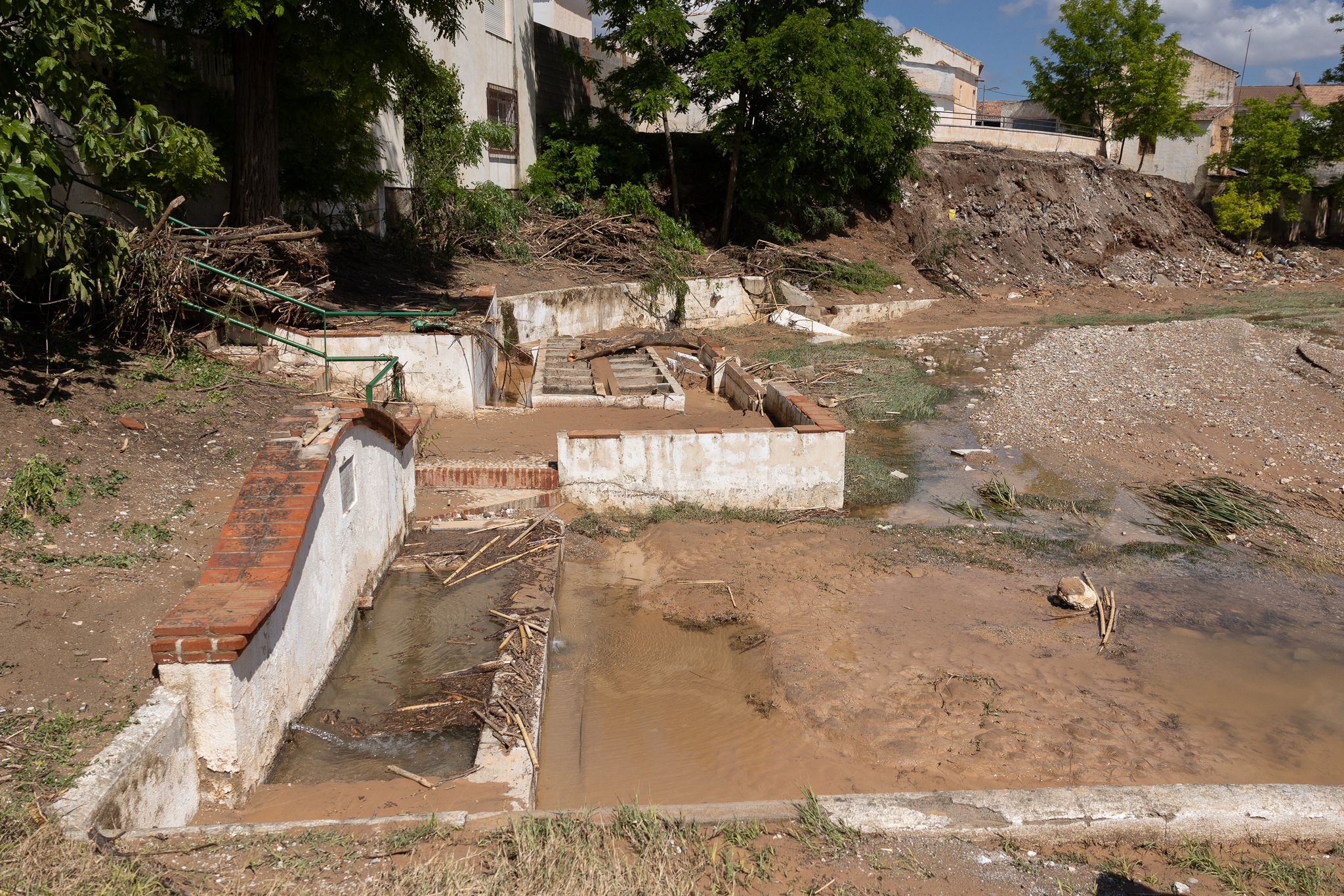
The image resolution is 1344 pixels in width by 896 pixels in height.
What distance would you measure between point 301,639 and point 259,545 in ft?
1.93

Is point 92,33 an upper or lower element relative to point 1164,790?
upper

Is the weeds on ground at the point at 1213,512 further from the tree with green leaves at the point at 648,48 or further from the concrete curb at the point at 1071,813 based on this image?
the tree with green leaves at the point at 648,48

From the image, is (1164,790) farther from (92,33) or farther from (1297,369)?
(1297,369)

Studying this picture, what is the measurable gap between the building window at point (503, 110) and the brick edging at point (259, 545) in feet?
51.5

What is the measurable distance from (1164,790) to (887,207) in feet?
81.5

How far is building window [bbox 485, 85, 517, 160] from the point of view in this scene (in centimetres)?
2003

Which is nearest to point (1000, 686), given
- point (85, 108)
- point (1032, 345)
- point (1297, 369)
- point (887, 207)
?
point (85, 108)

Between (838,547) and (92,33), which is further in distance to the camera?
(838,547)

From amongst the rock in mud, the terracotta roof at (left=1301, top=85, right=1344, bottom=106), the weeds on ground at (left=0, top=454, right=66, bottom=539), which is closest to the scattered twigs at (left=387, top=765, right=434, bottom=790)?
the weeds on ground at (left=0, top=454, right=66, bottom=539)

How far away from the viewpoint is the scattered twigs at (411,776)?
416 centimetres

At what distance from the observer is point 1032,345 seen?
1866 centimetres

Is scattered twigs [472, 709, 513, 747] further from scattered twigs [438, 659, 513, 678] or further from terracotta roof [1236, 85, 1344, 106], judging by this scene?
terracotta roof [1236, 85, 1344, 106]

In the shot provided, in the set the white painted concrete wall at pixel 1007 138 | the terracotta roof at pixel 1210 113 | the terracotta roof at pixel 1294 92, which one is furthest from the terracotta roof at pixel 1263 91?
the white painted concrete wall at pixel 1007 138

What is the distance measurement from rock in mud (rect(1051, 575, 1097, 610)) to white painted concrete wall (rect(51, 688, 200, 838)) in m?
6.17
